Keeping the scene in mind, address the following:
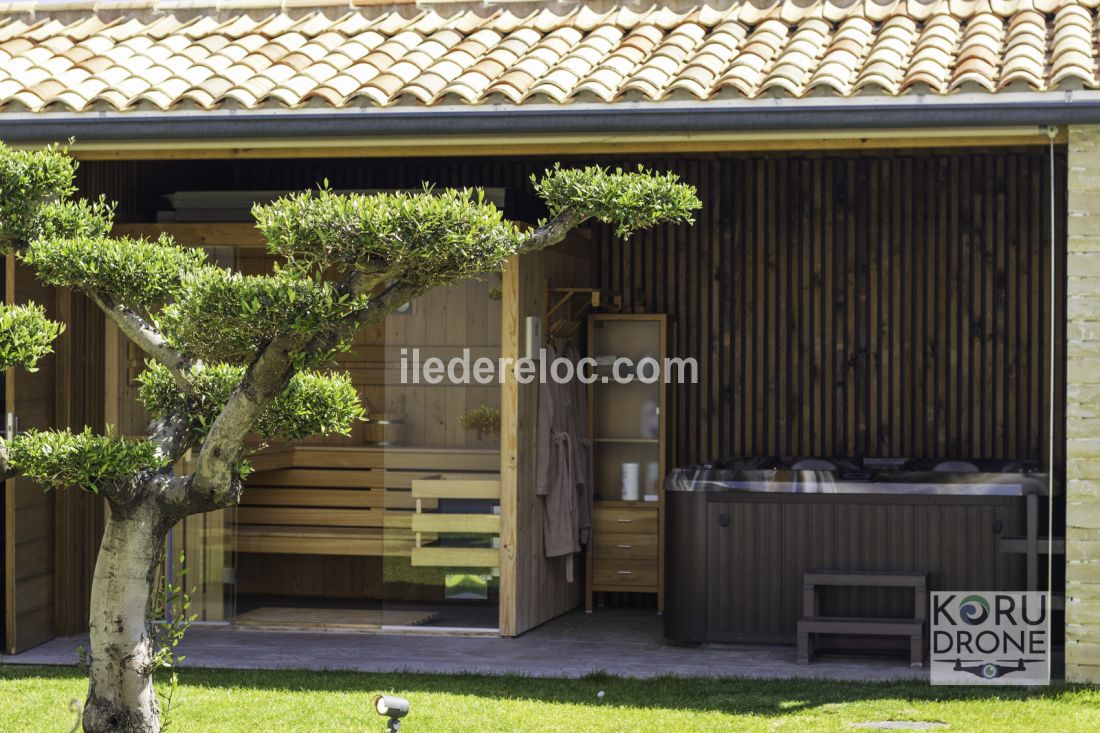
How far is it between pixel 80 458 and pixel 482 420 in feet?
12.8

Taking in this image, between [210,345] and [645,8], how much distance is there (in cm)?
436

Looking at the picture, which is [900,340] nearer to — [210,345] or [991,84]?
[991,84]

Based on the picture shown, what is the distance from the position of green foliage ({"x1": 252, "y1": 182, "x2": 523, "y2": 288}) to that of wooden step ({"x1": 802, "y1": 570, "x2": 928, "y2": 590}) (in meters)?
3.66

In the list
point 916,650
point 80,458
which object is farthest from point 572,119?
point 916,650

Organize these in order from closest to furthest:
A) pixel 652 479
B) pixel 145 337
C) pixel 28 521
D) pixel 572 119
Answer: pixel 145 337 → pixel 572 119 → pixel 28 521 → pixel 652 479

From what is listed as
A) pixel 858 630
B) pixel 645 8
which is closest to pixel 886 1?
pixel 645 8

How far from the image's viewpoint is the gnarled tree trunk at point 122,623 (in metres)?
5.19

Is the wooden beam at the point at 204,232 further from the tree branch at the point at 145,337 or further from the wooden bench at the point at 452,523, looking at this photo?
the tree branch at the point at 145,337

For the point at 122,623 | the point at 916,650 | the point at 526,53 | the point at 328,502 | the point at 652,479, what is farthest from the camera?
the point at 652,479

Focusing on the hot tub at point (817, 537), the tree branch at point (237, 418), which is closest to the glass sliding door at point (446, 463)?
the hot tub at point (817, 537)

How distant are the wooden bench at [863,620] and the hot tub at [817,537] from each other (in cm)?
9

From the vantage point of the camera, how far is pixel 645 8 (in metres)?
8.72

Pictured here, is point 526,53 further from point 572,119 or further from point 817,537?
point 817,537

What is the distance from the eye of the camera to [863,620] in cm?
796
